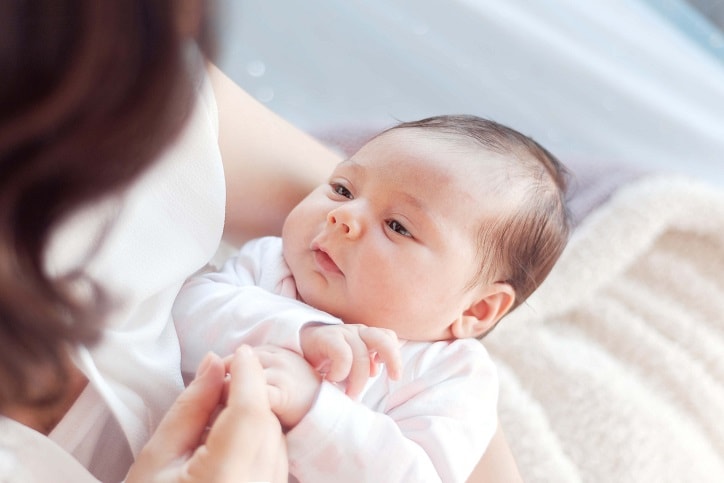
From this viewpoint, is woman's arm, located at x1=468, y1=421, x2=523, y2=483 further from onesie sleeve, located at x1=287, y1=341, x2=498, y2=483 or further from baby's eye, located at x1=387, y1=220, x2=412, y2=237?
baby's eye, located at x1=387, y1=220, x2=412, y2=237

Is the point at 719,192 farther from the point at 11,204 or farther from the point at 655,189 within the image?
the point at 11,204

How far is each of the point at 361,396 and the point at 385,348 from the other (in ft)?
0.20

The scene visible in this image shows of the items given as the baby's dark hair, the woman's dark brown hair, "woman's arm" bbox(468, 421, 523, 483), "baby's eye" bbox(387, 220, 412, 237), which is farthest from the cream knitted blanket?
the woman's dark brown hair

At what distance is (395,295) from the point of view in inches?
28.0

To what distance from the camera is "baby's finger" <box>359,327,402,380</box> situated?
2.03 feet

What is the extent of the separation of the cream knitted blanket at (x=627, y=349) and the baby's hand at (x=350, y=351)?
0.33 meters

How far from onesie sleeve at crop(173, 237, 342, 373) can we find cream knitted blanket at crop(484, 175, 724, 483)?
0.34 metres

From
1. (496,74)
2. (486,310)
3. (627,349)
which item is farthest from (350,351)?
(496,74)

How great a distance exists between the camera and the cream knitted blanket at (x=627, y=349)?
2.98ft

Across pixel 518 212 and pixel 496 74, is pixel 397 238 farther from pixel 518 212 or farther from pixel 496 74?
pixel 496 74

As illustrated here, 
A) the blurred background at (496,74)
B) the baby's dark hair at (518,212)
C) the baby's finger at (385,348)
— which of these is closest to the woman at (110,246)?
the baby's finger at (385,348)

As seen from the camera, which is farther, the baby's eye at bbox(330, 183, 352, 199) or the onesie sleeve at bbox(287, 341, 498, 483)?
the baby's eye at bbox(330, 183, 352, 199)

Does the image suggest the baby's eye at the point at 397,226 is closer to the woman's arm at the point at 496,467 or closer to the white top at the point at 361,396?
the white top at the point at 361,396

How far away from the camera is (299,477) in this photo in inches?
24.0
